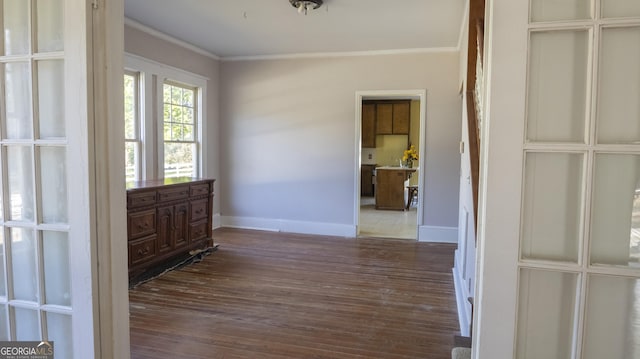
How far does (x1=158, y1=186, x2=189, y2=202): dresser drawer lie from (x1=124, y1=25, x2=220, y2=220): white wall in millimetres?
1682

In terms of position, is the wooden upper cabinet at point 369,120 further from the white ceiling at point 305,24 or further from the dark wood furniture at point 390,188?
the white ceiling at point 305,24

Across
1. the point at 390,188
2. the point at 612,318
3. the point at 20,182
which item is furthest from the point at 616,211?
the point at 390,188

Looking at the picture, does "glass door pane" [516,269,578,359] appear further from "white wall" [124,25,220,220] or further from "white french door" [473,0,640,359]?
"white wall" [124,25,220,220]

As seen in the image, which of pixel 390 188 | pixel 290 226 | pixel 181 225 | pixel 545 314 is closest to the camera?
pixel 545 314

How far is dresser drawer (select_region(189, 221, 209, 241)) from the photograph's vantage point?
4750 mm

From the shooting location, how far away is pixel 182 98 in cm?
581

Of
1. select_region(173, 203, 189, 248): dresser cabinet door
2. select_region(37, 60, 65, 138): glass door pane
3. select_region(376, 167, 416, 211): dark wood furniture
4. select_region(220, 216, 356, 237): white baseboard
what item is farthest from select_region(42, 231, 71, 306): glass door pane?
select_region(376, 167, 416, 211): dark wood furniture

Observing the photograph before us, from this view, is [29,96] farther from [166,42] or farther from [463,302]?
[166,42]

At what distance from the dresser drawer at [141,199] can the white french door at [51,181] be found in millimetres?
2058

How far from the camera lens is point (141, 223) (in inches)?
155

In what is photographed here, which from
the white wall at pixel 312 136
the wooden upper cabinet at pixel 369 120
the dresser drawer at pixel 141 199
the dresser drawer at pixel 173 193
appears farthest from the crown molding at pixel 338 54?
the wooden upper cabinet at pixel 369 120

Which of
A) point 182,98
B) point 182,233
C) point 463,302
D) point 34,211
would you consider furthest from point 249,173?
point 34,211

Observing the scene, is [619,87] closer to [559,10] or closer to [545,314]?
[559,10]

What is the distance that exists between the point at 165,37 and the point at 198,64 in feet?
2.63
